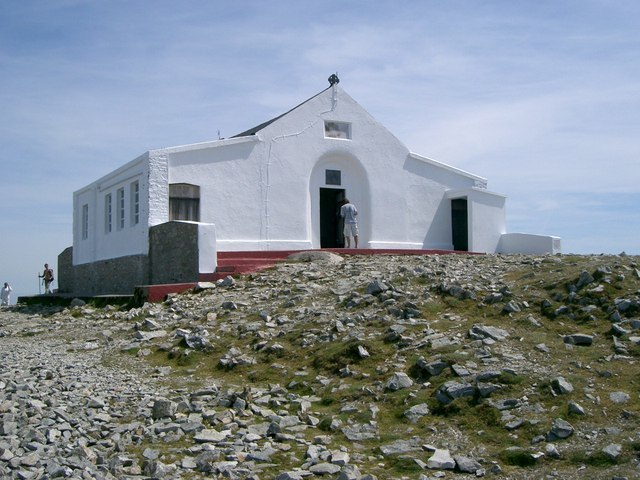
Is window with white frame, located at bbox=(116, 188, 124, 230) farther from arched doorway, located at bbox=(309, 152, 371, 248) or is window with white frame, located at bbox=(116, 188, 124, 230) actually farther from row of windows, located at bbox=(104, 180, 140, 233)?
arched doorway, located at bbox=(309, 152, 371, 248)

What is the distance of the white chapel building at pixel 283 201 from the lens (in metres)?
21.8

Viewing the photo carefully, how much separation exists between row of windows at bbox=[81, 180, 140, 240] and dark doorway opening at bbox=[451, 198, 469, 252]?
36.2 feet

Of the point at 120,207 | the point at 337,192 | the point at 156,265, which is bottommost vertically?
the point at 156,265

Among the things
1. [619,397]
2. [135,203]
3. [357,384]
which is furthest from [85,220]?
[619,397]

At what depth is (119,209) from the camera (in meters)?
24.9

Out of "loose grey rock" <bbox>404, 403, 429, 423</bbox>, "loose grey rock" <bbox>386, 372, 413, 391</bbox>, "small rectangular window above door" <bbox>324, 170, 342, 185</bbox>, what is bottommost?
"loose grey rock" <bbox>404, 403, 429, 423</bbox>

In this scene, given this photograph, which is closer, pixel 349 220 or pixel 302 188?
pixel 349 220

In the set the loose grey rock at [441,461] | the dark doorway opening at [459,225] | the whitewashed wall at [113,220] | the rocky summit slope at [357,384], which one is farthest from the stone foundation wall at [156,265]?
the loose grey rock at [441,461]

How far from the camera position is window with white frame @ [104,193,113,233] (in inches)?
1017

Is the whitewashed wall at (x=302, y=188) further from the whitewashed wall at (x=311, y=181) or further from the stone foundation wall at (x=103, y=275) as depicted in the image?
the stone foundation wall at (x=103, y=275)

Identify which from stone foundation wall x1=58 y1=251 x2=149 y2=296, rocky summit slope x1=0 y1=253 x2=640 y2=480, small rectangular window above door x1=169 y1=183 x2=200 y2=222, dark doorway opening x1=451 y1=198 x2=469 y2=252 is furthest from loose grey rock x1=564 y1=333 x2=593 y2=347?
dark doorway opening x1=451 y1=198 x2=469 y2=252

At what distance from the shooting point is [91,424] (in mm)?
9250

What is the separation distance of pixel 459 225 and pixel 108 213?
40.8 ft

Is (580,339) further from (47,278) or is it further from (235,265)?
(47,278)
